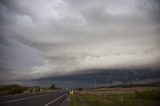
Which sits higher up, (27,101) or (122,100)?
(27,101)

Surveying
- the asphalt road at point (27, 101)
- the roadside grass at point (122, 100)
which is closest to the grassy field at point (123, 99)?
the roadside grass at point (122, 100)

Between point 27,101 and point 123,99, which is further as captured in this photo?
point 123,99

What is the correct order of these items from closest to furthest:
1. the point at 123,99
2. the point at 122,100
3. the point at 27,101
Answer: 1. the point at 27,101
2. the point at 122,100
3. the point at 123,99

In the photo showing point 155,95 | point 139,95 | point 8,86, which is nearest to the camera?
point 155,95

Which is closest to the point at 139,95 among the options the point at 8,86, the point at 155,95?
the point at 155,95

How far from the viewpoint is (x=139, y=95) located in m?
60.8

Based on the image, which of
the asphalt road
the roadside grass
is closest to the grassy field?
the roadside grass

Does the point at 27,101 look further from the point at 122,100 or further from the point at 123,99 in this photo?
the point at 123,99

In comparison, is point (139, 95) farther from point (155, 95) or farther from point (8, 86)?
point (8, 86)

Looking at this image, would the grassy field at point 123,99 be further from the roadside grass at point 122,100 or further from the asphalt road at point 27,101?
the asphalt road at point 27,101

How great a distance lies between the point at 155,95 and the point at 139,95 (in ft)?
18.2

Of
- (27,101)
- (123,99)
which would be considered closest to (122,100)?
(123,99)

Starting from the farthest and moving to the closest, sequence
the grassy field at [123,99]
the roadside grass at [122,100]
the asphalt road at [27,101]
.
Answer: the grassy field at [123,99], the roadside grass at [122,100], the asphalt road at [27,101]

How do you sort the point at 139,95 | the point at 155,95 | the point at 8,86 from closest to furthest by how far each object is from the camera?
the point at 155,95 → the point at 139,95 → the point at 8,86
